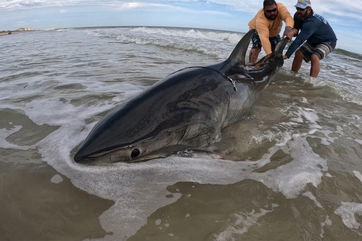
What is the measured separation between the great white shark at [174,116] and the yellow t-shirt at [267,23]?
214 centimetres

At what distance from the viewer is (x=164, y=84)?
2961mm

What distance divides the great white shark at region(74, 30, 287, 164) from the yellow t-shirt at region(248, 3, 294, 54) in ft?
7.02

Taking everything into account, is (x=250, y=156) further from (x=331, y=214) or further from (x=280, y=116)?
(x=280, y=116)

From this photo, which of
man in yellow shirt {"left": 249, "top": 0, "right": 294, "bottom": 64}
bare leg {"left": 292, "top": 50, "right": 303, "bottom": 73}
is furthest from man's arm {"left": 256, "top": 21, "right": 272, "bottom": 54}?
bare leg {"left": 292, "top": 50, "right": 303, "bottom": 73}

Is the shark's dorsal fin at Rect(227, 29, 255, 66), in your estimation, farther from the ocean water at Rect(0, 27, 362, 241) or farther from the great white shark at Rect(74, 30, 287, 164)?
the ocean water at Rect(0, 27, 362, 241)

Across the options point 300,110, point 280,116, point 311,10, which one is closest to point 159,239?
point 280,116

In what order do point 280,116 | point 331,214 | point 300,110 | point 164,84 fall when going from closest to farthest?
point 331,214, point 164,84, point 280,116, point 300,110

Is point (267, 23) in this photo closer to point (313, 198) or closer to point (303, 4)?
point (303, 4)

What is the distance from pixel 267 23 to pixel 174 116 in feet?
14.2

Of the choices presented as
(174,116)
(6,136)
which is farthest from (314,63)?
(6,136)

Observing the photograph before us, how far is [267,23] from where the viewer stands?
6.13 meters

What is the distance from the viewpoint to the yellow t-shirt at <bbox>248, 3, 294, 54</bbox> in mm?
5717

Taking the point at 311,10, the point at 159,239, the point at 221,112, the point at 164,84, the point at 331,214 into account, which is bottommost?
the point at 159,239

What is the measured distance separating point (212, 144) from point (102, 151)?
126cm
